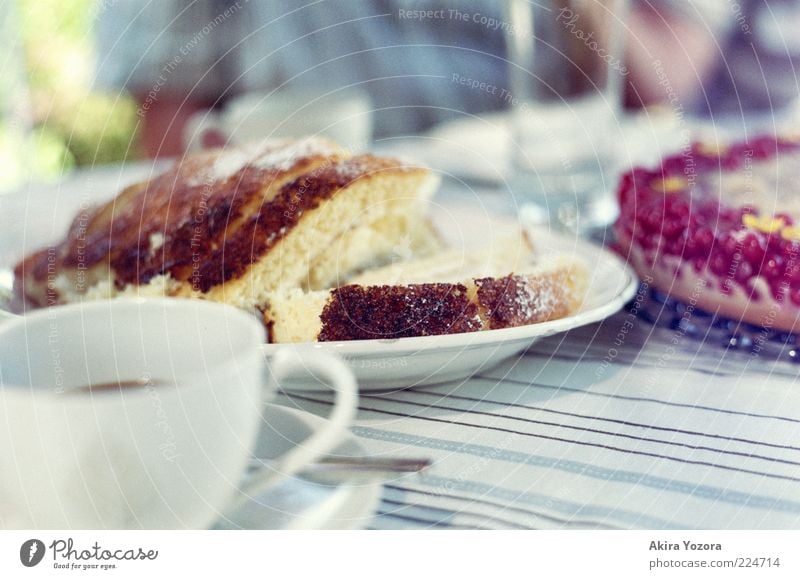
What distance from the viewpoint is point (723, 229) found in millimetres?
349

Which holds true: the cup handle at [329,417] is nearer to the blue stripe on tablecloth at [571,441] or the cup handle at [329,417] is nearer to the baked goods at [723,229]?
the blue stripe on tablecloth at [571,441]

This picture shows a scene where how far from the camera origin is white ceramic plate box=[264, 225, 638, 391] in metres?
0.28

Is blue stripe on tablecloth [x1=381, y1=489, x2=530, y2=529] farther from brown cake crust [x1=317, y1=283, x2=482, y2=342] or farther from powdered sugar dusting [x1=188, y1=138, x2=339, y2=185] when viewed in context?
powdered sugar dusting [x1=188, y1=138, x2=339, y2=185]

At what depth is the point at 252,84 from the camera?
494 mm

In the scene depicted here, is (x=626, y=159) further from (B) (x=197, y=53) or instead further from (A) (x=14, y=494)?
(A) (x=14, y=494)

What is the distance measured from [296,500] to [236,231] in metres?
0.14

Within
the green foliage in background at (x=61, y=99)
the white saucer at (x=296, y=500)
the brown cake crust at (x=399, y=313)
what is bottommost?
the white saucer at (x=296, y=500)

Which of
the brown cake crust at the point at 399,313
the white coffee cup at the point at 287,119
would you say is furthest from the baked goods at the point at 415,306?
the white coffee cup at the point at 287,119

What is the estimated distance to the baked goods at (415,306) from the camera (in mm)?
305

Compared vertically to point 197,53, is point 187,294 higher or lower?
lower

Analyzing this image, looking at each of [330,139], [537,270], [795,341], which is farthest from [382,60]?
[795,341]

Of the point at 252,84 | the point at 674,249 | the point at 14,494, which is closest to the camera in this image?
the point at 14,494

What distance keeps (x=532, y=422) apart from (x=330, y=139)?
20 cm

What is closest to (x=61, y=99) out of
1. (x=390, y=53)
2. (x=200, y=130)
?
(x=200, y=130)
